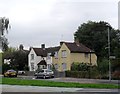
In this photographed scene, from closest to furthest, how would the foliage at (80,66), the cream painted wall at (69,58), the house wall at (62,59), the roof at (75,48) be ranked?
the foliage at (80,66)
the cream painted wall at (69,58)
the house wall at (62,59)
the roof at (75,48)

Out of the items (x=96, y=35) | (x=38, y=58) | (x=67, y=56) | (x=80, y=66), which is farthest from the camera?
(x=96, y=35)

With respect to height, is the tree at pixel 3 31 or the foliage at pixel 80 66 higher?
the tree at pixel 3 31

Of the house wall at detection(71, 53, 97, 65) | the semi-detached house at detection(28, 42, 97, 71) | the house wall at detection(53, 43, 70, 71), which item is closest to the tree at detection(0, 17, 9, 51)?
the semi-detached house at detection(28, 42, 97, 71)

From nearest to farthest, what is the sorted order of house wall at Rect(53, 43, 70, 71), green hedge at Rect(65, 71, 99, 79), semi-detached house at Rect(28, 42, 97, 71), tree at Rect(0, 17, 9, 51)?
tree at Rect(0, 17, 9, 51) → green hedge at Rect(65, 71, 99, 79) → house wall at Rect(53, 43, 70, 71) → semi-detached house at Rect(28, 42, 97, 71)

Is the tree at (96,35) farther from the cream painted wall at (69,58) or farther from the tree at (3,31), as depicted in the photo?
the tree at (3,31)

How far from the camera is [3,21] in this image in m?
36.2

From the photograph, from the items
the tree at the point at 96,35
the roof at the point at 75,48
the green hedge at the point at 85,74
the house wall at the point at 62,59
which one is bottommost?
the green hedge at the point at 85,74

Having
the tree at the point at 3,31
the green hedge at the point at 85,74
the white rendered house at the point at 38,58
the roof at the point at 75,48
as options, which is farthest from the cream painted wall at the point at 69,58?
the tree at the point at 3,31

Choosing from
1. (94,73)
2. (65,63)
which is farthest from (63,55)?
(94,73)

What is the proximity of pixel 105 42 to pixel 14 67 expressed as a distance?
2545 centimetres

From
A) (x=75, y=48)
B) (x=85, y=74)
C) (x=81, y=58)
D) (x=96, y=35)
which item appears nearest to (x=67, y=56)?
(x=75, y=48)

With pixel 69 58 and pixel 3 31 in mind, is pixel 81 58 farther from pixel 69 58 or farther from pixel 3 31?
pixel 3 31

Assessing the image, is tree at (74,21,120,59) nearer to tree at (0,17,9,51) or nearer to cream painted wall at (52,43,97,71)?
cream painted wall at (52,43,97,71)

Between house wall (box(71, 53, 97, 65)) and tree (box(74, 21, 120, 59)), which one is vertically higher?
tree (box(74, 21, 120, 59))
